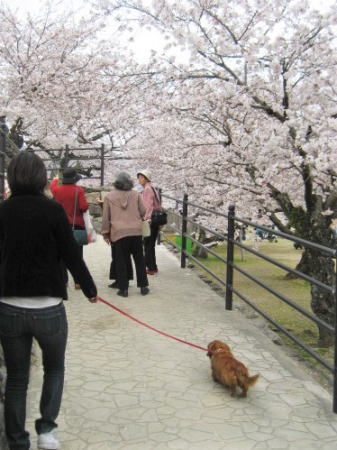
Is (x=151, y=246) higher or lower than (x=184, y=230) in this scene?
lower

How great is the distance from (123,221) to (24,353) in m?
3.94

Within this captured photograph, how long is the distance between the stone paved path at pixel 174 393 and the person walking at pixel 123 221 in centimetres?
87

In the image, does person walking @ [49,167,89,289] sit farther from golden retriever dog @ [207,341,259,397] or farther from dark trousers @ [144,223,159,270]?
golden retriever dog @ [207,341,259,397]

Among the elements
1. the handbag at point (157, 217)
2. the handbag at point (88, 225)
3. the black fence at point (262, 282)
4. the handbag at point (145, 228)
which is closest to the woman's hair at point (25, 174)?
the black fence at point (262, 282)

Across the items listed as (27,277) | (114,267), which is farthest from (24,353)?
(114,267)

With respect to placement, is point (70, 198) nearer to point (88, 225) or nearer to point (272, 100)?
point (88, 225)

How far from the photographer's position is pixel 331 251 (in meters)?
3.46

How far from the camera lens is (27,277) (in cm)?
259

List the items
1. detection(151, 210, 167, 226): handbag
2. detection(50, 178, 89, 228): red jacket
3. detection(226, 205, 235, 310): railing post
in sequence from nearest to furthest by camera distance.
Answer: detection(226, 205, 235, 310): railing post
detection(50, 178, 89, 228): red jacket
detection(151, 210, 167, 226): handbag

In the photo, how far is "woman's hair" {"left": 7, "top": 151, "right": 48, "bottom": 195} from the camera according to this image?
103 inches

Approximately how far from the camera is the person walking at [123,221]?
21.4ft

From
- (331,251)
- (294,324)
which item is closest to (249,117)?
(294,324)

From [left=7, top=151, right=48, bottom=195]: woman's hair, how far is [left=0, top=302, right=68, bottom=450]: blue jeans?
23.2 inches

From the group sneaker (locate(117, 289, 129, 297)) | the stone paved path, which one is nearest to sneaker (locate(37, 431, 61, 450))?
the stone paved path
